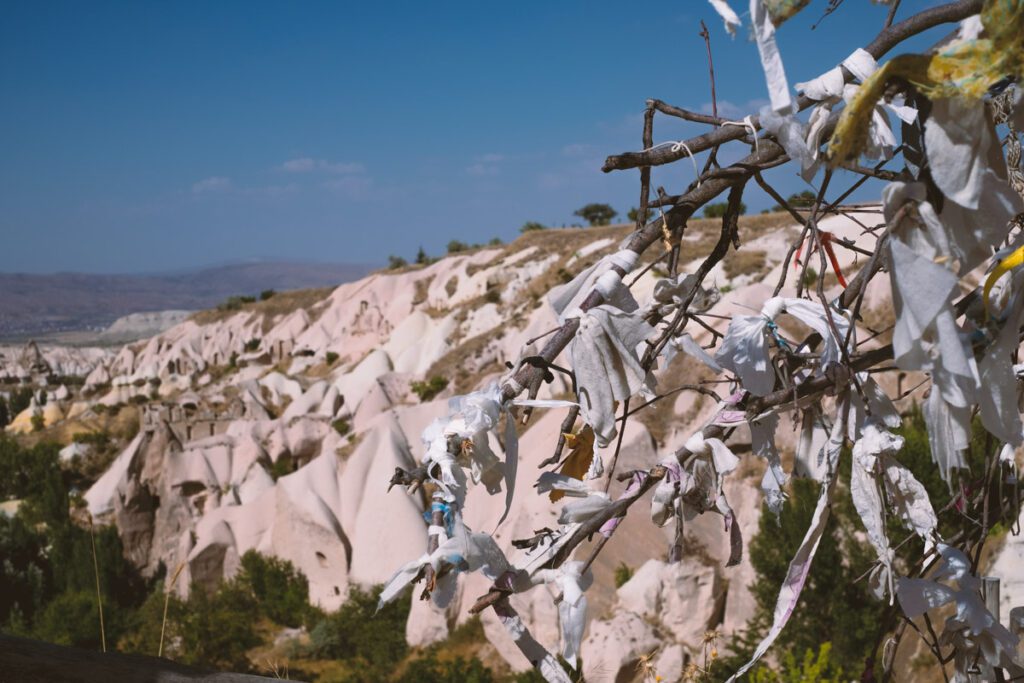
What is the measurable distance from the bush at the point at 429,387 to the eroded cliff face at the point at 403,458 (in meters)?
0.22

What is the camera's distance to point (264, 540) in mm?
14195

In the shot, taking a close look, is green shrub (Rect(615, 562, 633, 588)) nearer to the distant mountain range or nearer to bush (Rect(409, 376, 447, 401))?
bush (Rect(409, 376, 447, 401))

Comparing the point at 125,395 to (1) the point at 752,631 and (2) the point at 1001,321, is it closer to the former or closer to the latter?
(1) the point at 752,631

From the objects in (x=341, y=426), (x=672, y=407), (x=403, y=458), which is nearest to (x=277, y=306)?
(x=341, y=426)

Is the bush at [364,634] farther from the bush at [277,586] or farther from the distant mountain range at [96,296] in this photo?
the distant mountain range at [96,296]

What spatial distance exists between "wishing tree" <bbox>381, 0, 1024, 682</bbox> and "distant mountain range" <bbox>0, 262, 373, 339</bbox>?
124 meters

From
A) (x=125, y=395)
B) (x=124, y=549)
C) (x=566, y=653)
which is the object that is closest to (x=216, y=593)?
(x=124, y=549)

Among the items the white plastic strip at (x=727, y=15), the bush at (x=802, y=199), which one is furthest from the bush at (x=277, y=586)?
the white plastic strip at (x=727, y=15)

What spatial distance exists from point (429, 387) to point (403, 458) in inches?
210

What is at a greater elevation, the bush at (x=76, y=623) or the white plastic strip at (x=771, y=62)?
the white plastic strip at (x=771, y=62)

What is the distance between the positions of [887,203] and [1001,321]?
1.00 ft

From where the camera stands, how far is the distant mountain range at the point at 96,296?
133750 mm

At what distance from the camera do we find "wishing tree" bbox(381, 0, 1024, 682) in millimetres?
982

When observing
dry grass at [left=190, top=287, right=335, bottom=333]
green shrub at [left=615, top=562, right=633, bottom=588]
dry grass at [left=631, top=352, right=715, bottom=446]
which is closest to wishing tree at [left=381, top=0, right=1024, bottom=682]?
green shrub at [left=615, top=562, right=633, bottom=588]
